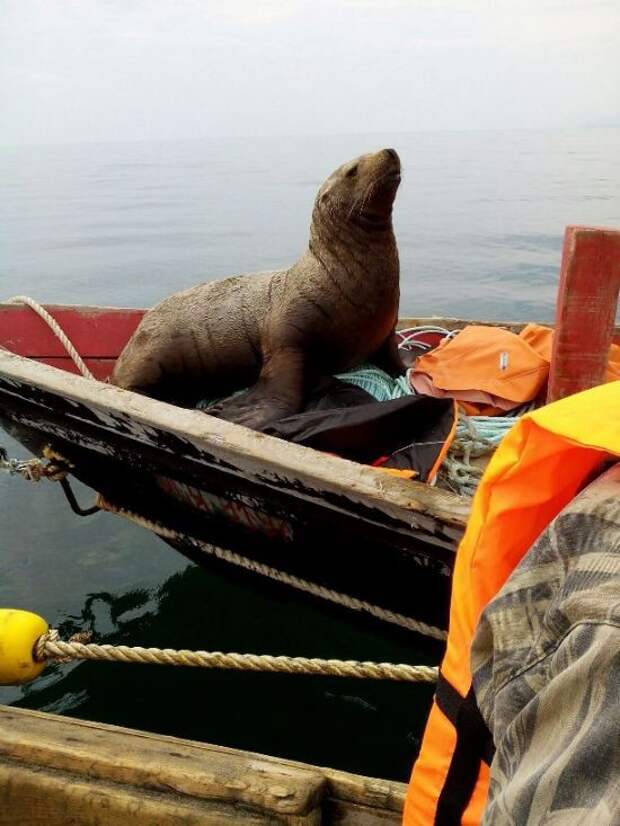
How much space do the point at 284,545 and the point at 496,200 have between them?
2238 centimetres

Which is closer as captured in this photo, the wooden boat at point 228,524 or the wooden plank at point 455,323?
the wooden boat at point 228,524

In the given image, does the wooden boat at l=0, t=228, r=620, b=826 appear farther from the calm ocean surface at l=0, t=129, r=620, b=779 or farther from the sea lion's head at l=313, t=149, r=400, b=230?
the sea lion's head at l=313, t=149, r=400, b=230

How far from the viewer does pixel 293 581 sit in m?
2.63

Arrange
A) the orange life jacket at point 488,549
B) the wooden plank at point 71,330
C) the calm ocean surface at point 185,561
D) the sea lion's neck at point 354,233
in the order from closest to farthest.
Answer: the orange life jacket at point 488,549, the calm ocean surface at point 185,561, the sea lion's neck at point 354,233, the wooden plank at point 71,330

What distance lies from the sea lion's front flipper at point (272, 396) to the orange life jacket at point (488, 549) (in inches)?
70.6

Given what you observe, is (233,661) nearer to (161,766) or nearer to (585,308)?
(161,766)

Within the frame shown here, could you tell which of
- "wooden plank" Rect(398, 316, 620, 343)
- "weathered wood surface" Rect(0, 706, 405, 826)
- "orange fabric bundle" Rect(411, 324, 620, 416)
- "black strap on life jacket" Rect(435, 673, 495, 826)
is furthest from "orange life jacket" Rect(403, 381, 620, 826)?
"wooden plank" Rect(398, 316, 620, 343)

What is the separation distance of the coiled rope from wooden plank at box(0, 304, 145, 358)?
2.65 meters

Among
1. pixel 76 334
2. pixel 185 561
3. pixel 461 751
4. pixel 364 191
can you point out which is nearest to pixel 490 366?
pixel 364 191

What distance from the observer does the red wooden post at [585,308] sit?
2.42m

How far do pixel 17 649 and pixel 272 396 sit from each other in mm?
1565

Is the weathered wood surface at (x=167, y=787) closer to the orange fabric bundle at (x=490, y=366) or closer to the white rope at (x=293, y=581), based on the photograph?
the white rope at (x=293, y=581)

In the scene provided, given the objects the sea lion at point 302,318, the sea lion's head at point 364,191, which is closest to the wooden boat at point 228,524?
the sea lion at point 302,318

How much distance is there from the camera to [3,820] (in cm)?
170
